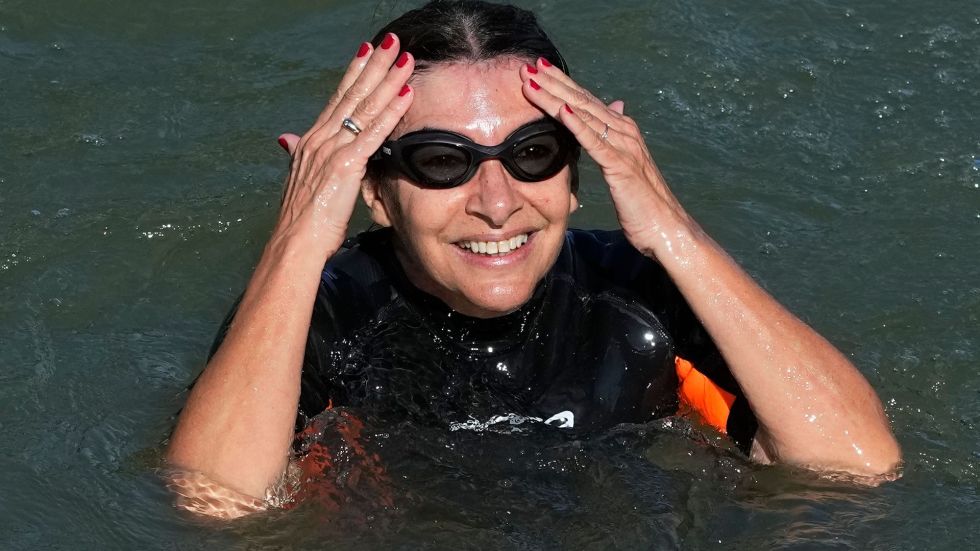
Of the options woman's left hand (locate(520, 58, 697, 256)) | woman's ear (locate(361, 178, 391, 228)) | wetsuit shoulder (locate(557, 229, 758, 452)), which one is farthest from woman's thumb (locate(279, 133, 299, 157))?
wetsuit shoulder (locate(557, 229, 758, 452))

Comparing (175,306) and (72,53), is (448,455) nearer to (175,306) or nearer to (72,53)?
(175,306)

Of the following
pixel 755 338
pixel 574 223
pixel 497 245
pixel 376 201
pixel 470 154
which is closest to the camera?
pixel 470 154

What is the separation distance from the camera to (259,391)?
468 cm

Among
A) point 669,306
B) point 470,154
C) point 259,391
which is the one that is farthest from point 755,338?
point 259,391

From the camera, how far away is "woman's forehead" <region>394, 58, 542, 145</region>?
4562 millimetres

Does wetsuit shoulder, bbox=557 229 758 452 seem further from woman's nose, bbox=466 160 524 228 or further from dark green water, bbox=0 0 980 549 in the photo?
woman's nose, bbox=466 160 524 228

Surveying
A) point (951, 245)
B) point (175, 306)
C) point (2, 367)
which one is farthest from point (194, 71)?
point (951, 245)

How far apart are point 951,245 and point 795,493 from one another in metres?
2.44

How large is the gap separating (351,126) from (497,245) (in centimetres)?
62

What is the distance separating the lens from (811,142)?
7734mm

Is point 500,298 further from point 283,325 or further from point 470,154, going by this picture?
point 283,325

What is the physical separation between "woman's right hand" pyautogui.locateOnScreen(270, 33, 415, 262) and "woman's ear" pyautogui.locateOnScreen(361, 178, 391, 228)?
0.70ft

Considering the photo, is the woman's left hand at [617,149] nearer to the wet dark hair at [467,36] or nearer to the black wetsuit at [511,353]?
the wet dark hair at [467,36]

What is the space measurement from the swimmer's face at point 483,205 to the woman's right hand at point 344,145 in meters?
0.08
